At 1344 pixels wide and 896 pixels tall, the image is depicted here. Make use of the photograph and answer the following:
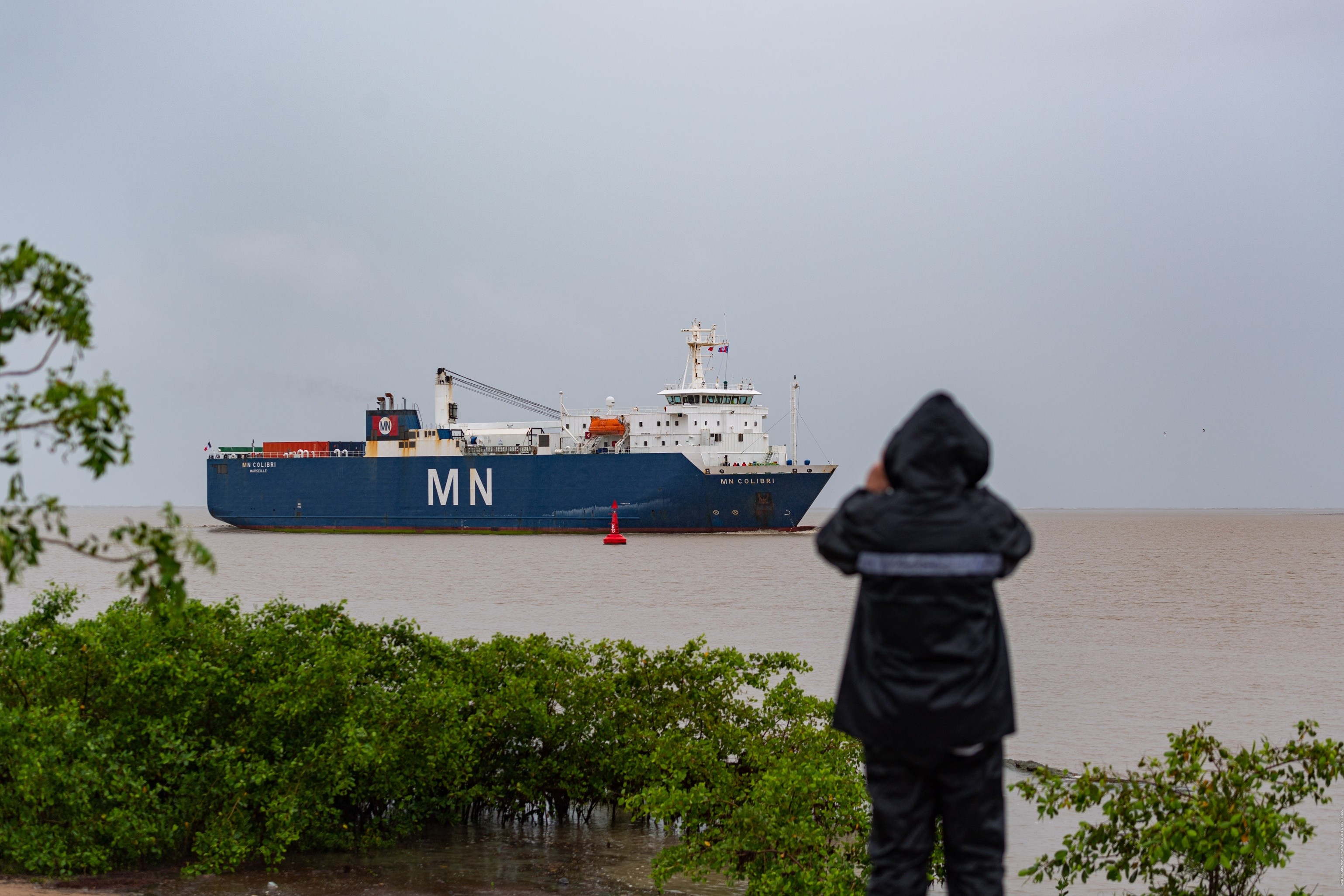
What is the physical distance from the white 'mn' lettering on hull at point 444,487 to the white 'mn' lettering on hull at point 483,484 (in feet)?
0.57

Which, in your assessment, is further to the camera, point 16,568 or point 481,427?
point 481,427

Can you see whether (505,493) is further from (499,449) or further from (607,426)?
(607,426)

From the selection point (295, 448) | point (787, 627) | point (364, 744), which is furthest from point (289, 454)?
point (364, 744)

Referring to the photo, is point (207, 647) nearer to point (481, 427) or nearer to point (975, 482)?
point (975, 482)

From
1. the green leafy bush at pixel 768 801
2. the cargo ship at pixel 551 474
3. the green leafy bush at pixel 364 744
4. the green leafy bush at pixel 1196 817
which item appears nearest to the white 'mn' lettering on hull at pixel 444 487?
the cargo ship at pixel 551 474

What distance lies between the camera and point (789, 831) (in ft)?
24.7

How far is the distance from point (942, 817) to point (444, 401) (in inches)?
2205

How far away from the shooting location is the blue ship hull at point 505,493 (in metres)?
48.8

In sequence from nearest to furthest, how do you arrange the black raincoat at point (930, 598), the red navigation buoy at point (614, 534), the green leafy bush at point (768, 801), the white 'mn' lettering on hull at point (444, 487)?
1. the black raincoat at point (930, 598)
2. the green leafy bush at point (768, 801)
3. the red navigation buoy at point (614, 534)
4. the white 'mn' lettering on hull at point (444, 487)

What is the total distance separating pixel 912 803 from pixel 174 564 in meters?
2.20

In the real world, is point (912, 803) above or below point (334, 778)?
above

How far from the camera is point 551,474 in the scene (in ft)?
166

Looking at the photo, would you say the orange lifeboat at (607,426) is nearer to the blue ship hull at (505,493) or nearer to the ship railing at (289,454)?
the blue ship hull at (505,493)

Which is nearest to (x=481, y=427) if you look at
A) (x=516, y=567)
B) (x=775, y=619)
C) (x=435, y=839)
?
(x=516, y=567)
